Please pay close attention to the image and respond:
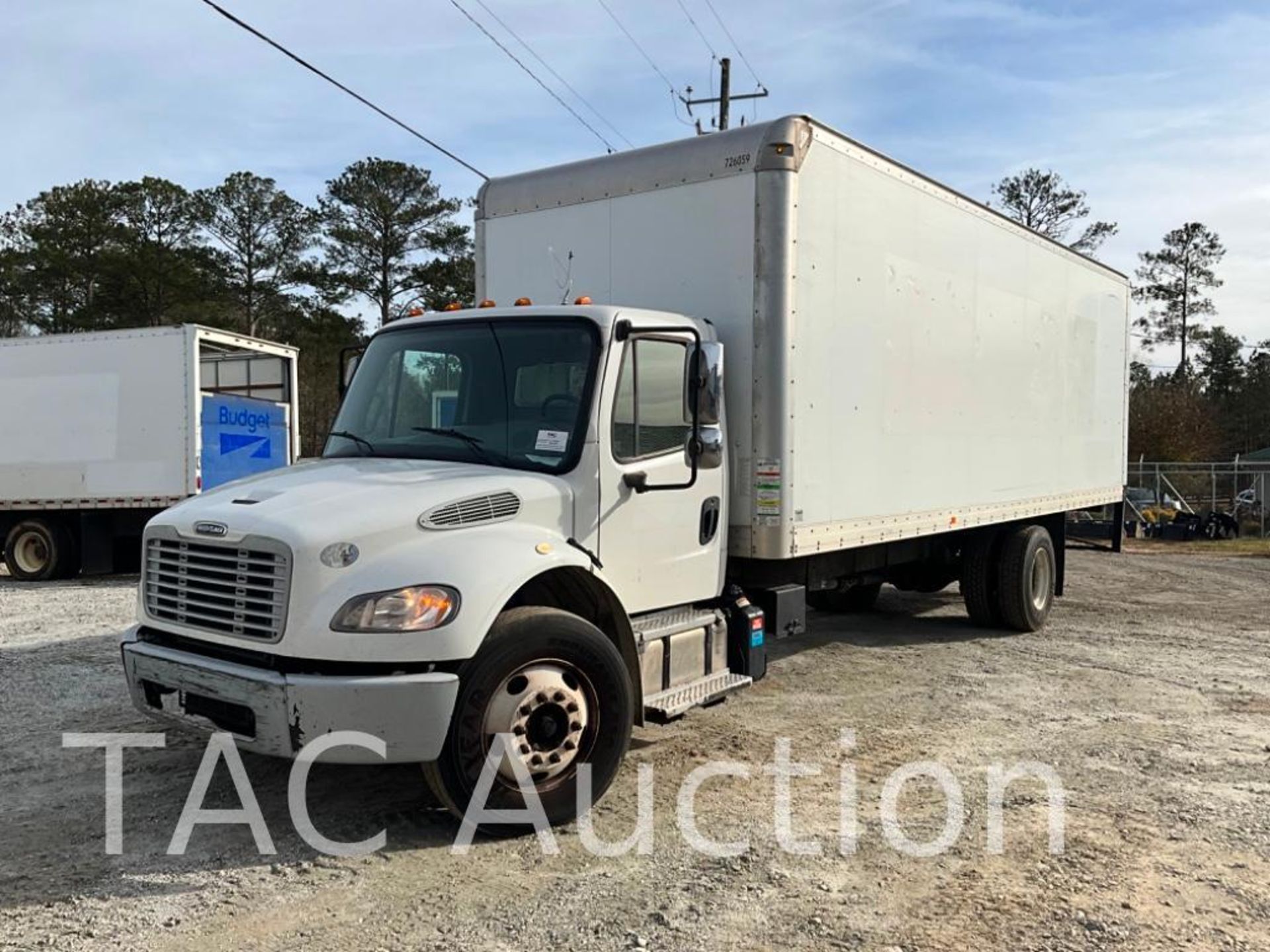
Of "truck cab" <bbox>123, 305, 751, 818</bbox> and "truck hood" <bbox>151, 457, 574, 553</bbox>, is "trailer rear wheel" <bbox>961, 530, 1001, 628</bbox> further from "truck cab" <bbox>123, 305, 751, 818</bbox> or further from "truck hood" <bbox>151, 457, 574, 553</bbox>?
"truck hood" <bbox>151, 457, 574, 553</bbox>

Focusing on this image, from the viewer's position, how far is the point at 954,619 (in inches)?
416

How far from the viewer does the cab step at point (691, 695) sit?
16.8 ft

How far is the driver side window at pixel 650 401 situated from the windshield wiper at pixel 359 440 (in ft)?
4.38

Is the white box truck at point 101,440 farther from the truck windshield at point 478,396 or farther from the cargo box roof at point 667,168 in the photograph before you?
the truck windshield at point 478,396

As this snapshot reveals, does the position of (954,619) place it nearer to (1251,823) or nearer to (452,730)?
(1251,823)

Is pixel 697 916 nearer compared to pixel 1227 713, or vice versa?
pixel 697 916

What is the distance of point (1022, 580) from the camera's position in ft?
31.0

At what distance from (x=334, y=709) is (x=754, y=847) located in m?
1.90

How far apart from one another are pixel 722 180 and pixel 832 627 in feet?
18.1

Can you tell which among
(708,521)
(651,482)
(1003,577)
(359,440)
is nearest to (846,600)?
(1003,577)

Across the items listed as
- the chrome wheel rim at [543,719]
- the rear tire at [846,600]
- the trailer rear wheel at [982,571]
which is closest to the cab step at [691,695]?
the chrome wheel rim at [543,719]

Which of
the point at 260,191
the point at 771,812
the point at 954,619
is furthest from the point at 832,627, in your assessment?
the point at 260,191

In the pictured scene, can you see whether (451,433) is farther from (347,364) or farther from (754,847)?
(754,847)

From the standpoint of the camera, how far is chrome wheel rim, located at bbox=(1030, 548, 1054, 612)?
32.1 feet
